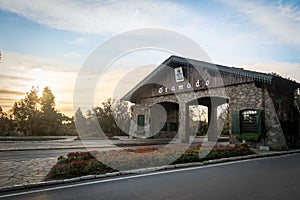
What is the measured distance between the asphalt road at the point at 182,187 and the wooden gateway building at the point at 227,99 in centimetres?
815

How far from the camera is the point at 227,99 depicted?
18000 mm

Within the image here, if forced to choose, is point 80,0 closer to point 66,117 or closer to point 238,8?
point 238,8

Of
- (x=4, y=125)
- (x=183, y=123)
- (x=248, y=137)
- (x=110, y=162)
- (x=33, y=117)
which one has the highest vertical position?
(x=33, y=117)

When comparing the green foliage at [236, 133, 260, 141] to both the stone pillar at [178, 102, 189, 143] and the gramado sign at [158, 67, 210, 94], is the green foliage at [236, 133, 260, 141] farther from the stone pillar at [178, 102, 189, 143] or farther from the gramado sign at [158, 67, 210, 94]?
the stone pillar at [178, 102, 189, 143]

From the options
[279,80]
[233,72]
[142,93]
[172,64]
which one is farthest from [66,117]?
[279,80]

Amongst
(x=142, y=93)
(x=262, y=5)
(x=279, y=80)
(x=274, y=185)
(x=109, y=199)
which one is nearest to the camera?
(x=109, y=199)

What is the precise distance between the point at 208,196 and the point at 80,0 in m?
9.30

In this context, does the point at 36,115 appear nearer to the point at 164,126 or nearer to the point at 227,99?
the point at 164,126

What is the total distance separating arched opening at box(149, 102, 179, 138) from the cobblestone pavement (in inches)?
607

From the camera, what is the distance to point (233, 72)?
595 inches

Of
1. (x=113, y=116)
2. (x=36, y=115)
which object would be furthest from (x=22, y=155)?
(x=113, y=116)

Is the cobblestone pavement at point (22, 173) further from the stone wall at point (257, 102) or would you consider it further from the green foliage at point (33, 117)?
the green foliage at point (33, 117)

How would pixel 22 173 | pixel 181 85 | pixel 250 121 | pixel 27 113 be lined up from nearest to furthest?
pixel 22 173, pixel 250 121, pixel 181 85, pixel 27 113

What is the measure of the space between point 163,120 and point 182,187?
17.9 m
